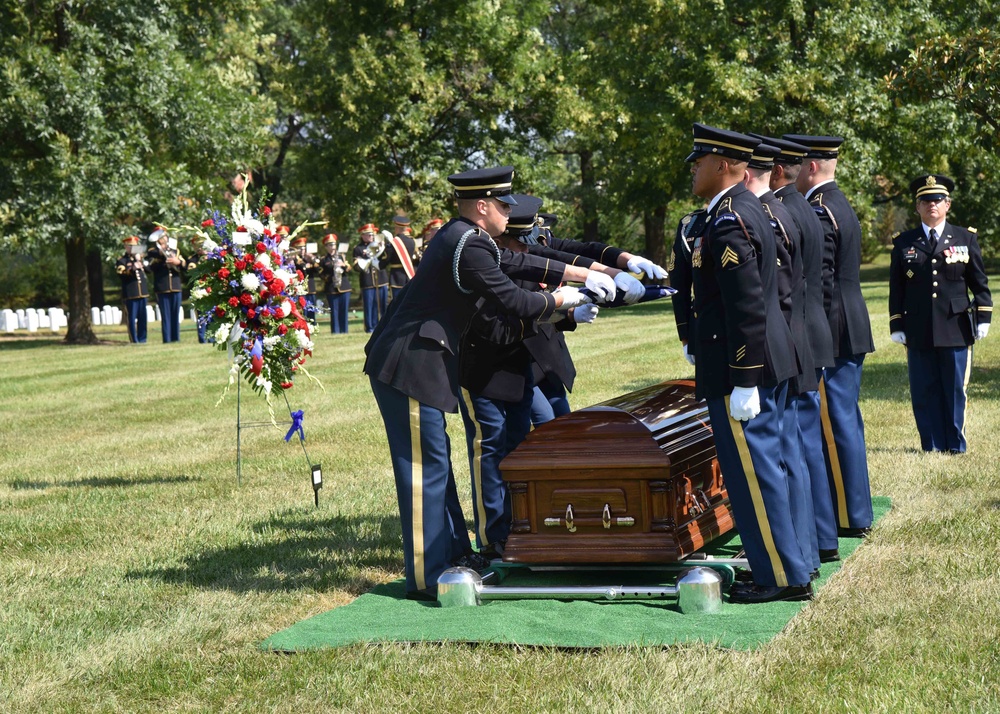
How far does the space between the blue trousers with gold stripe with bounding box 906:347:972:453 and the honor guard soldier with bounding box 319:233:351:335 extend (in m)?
16.3

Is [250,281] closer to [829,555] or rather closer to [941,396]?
[829,555]

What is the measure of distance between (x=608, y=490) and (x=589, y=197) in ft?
104

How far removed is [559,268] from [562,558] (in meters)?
1.45

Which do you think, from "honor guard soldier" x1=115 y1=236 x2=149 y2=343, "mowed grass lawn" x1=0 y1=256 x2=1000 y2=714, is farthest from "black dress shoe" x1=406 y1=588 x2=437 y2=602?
Result: "honor guard soldier" x1=115 y1=236 x2=149 y2=343

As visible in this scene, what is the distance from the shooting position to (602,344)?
62.9 feet

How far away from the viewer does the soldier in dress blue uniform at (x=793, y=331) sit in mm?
5566

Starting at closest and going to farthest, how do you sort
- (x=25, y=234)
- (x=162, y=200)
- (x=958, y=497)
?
(x=958, y=497), (x=25, y=234), (x=162, y=200)

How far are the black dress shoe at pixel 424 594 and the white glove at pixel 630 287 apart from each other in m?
1.70

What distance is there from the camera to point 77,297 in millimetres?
25266

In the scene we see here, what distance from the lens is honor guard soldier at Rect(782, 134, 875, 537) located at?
668cm

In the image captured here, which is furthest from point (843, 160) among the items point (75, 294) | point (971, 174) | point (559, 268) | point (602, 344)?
point (559, 268)

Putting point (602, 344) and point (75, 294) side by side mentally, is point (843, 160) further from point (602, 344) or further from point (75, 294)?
point (75, 294)

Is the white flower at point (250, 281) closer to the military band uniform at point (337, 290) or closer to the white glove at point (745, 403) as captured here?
the white glove at point (745, 403)

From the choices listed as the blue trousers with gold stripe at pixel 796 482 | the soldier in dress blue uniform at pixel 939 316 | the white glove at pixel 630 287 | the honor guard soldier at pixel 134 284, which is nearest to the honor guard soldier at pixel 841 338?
the blue trousers with gold stripe at pixel 796 482
